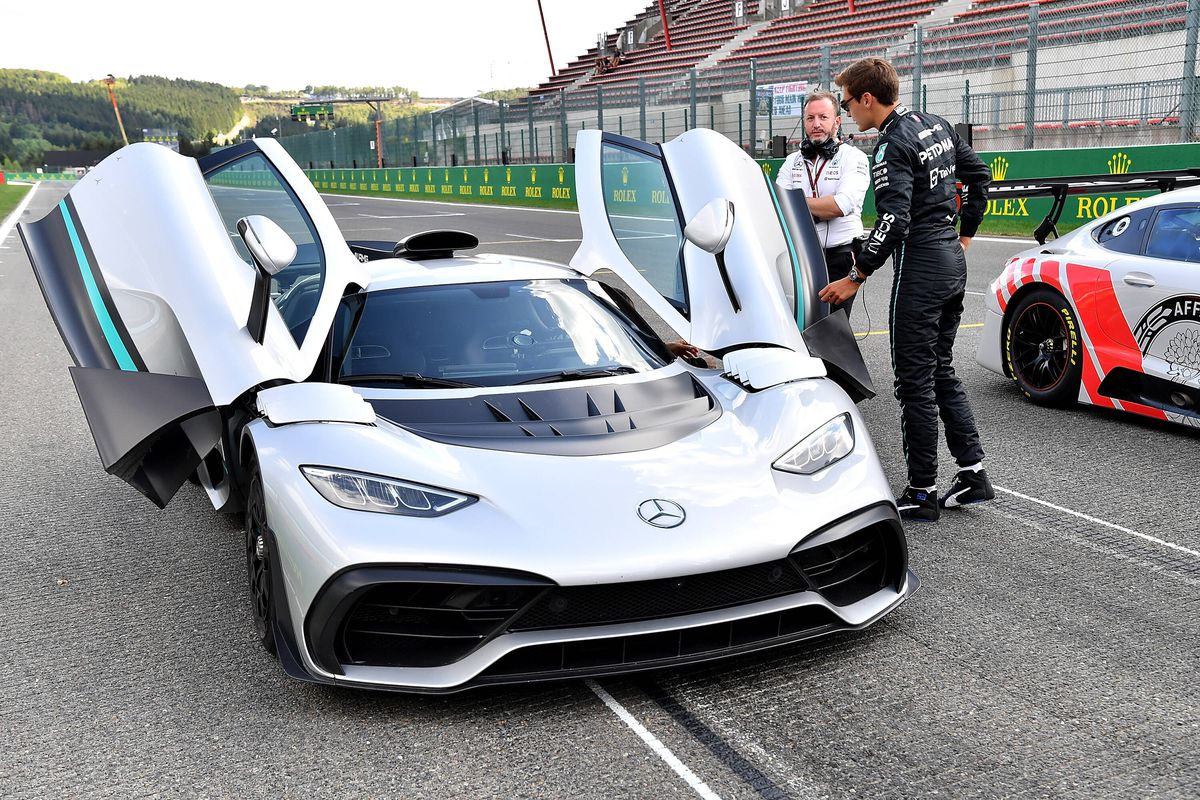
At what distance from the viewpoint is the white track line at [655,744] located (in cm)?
275

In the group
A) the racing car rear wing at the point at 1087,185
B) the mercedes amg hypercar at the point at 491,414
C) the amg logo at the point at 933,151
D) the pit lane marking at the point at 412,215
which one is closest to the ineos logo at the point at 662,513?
the mercedes amg hypercar at the point at 491,414

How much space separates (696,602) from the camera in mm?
3152

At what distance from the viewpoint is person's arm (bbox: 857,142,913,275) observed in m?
4.58

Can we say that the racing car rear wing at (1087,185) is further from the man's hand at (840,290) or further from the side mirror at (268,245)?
the side mirror at (268,245)

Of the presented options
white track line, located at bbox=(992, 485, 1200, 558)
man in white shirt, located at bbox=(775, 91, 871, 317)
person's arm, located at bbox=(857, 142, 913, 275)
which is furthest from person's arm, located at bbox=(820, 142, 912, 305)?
man in white shirt, located at bbox=(775, 91, 871, 317)

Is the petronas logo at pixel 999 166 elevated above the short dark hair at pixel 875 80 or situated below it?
below

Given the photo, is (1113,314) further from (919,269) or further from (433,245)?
(433,245)

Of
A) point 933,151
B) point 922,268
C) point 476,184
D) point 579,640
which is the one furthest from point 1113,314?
point 476,184

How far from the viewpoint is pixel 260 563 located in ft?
11.6

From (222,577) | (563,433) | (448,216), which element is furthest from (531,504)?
(448,216)

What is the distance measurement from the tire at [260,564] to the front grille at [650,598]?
2.62ft

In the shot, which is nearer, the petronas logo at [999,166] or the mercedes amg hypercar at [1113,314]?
the mercedes amg hypercar at [1113,314]

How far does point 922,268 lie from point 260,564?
284 cm

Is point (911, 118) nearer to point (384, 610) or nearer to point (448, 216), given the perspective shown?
point (384, 610)
